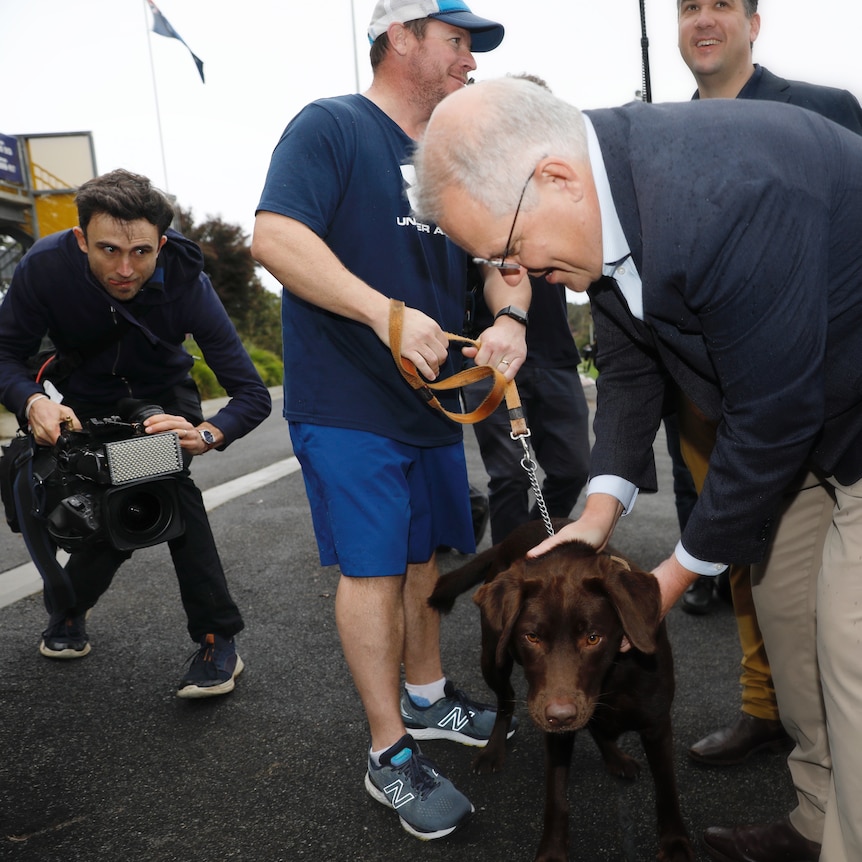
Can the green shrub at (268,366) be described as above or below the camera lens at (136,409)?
below

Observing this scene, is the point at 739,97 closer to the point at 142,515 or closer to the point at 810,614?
the point at 810,614

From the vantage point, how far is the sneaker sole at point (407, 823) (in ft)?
7.85

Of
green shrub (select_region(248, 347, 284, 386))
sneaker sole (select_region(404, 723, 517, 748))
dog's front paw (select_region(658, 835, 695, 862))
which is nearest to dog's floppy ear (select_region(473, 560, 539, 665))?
dog's front paw (select_region(658, 835, 695, 862))

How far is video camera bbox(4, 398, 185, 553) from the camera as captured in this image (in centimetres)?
300

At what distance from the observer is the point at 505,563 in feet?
9.80

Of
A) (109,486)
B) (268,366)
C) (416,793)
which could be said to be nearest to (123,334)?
(109,486)

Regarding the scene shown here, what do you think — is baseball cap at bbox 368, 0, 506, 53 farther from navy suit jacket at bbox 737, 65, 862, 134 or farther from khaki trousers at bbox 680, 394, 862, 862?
khaki trousers at bbox 680, 394, 862, 862

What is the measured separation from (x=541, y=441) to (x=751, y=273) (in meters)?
3.13

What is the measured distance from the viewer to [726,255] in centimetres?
142

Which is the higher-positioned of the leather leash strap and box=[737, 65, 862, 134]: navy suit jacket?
box=[737, 65, 862, 134]: navy suit jacket

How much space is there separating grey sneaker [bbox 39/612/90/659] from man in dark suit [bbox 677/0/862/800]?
268 cm

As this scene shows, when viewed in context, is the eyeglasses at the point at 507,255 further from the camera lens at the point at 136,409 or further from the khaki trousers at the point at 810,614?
the camera lens at the point at 136,409

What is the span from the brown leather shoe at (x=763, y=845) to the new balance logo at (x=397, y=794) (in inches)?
34.5

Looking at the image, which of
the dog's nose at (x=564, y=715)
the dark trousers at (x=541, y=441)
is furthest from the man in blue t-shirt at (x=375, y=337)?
the dark trousers at (x=541, y=441)
